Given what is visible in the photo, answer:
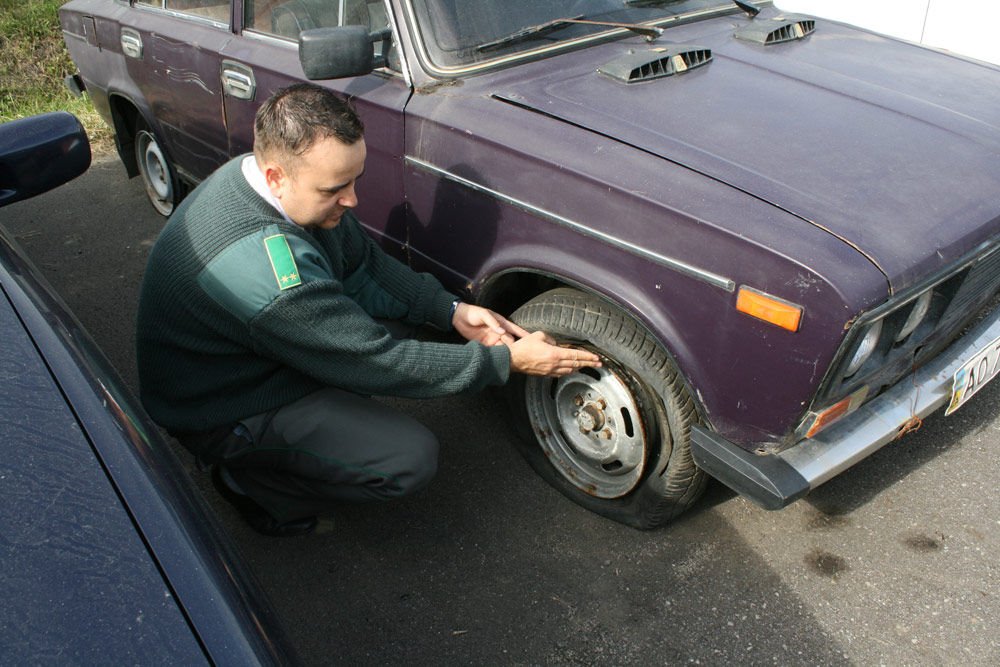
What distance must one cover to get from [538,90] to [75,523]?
175 cm

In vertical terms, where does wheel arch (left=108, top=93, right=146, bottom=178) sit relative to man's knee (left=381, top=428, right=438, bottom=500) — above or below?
above

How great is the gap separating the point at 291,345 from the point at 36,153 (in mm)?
903

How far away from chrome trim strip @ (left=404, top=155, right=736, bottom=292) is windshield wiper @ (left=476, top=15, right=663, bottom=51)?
0.43m

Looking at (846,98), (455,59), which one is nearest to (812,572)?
(846,98)

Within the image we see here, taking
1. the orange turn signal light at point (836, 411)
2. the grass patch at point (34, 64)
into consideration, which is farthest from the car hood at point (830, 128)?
the grass patch at point (34, 64)

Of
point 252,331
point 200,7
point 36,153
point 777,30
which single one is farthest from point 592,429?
point 200,7

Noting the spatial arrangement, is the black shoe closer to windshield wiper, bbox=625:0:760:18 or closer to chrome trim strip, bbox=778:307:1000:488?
chrome trim strip, bbox=778:307:1000:488

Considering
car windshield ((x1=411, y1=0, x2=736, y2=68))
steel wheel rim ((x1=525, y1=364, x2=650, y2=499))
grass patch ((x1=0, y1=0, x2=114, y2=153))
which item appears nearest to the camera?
steel wheel rim ((x1=525, y1=364, x2=650, y2=499))

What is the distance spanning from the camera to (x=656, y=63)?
259cm

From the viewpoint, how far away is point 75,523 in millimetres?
1218

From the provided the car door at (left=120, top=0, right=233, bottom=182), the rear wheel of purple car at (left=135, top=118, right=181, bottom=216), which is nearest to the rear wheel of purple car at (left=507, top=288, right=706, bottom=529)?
the car door at (left=120, top=0, right=233, bottom=182)

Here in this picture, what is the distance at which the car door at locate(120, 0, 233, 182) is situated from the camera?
Answer: 10.8ft

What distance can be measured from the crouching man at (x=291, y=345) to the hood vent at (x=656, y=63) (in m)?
0.82

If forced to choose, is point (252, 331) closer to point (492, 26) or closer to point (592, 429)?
point (592, 429)
